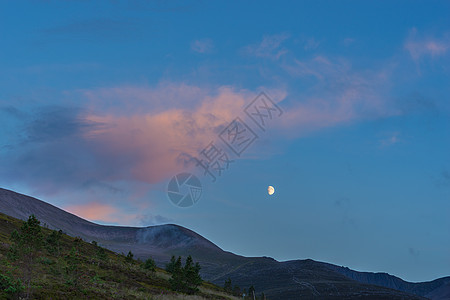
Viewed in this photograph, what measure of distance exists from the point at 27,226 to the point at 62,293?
14.9 ft

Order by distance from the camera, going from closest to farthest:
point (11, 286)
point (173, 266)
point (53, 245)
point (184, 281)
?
1. point (11, 286)
2. point (184, 281)
3. point (53, 245)
4. point (173, 266)

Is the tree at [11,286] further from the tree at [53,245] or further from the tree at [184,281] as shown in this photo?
the tree at [184,281]

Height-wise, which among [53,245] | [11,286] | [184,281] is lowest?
[11,286]

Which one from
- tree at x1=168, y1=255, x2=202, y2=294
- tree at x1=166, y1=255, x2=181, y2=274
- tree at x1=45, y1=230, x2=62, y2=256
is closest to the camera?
tree at x1=45, y1=230, x2=62, y2=256

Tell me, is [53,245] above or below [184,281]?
above

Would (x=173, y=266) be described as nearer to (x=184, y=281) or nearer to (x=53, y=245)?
(x=184, y=281)

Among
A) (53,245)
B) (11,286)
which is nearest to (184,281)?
(53,245)

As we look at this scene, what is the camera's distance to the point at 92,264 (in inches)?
1934

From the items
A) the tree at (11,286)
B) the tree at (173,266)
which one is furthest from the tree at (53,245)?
the tree at (11,286)

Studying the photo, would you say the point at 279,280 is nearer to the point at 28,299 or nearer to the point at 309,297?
the point at 309,297

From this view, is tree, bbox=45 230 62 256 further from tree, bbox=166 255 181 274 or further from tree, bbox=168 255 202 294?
tree, bbox=166 255 181 274

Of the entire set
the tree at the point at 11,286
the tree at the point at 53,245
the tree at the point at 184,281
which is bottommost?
A: the tree at the point at 11,286

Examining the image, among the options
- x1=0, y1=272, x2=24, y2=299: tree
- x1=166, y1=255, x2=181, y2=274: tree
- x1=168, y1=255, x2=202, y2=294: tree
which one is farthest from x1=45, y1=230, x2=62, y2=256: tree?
x1=0, y1=272, x2=24, y2=299: tree

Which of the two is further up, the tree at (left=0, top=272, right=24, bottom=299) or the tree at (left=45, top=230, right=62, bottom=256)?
the tree at (left=45, top=230, right=62, bottom=256)
